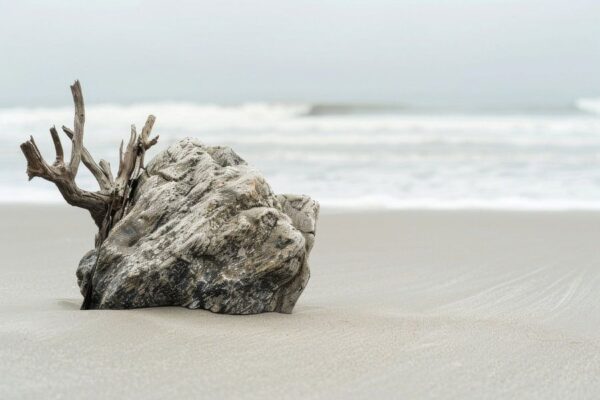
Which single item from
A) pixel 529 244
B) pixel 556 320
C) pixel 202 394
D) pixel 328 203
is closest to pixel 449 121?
pixel 328 203

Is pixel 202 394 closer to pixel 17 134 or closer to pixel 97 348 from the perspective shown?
pixel 97 348

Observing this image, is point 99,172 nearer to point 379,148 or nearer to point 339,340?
point 339,340

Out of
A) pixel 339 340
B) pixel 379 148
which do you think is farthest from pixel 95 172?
pixel 379 148

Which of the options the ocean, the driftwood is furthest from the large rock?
the ocean

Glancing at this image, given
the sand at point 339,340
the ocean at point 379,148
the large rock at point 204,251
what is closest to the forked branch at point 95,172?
the large rock at point 204,251

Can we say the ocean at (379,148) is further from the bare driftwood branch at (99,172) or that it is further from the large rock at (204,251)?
the large rock at (204,251)
